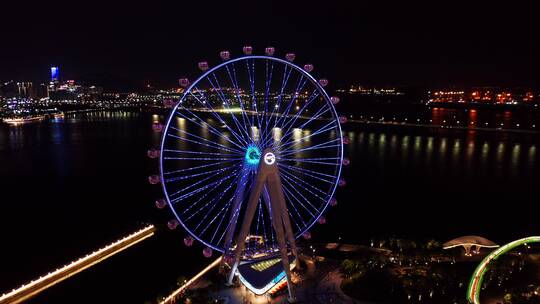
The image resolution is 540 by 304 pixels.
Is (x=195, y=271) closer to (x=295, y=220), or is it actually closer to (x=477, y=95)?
(x=295, y=220)

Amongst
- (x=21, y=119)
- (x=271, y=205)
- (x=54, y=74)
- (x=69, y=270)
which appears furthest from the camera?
(x=54, y=74)

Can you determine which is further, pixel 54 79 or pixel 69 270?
pixel 54 79

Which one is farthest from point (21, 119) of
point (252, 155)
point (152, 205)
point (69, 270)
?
point (252, 155)

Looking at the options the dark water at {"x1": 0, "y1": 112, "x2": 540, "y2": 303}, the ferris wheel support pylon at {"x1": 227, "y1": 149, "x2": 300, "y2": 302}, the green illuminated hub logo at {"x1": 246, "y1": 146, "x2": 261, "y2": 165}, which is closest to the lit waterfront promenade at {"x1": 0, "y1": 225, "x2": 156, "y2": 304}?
the dark water at {"x1": 0, "y1": 112, "x2": 540, "y2": 303}

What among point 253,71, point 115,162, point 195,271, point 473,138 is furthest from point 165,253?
point 473,138

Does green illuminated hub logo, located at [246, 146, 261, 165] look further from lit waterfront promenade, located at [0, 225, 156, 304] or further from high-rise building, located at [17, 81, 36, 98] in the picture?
high-rise building, located at [17, 81, 36, 98]

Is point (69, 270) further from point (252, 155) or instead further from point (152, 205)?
point (152, 205)
